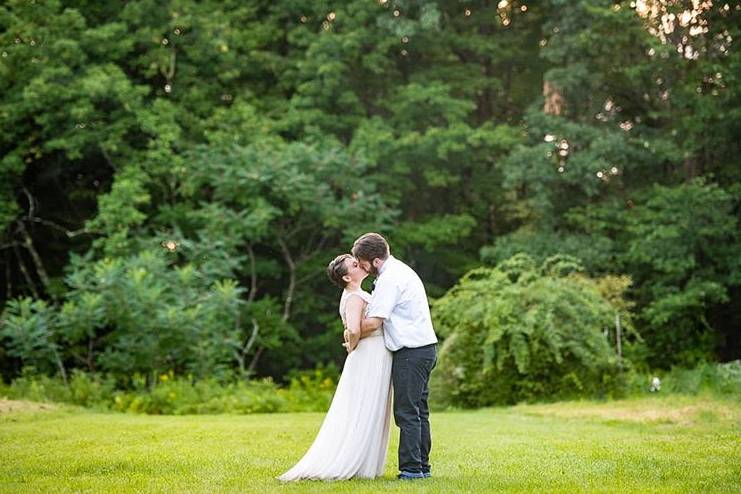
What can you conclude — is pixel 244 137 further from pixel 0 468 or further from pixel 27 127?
pixel 0 468

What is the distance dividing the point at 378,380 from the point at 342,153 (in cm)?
1628

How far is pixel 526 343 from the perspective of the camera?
16250 millimetres

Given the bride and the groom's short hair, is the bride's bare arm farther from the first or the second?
the groom's short hair

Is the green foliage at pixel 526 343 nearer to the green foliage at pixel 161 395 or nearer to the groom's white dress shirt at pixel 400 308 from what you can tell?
the green foliage at pixel 161 395

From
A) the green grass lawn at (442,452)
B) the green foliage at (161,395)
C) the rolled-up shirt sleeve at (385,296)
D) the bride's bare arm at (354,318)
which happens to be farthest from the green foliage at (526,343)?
the rolled-up shirt sleeve at (385,296)

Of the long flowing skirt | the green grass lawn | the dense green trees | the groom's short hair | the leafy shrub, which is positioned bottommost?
the leafy shrub

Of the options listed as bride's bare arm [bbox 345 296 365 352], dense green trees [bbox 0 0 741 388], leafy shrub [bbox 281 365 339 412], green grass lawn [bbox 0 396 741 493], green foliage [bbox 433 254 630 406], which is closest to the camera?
green grass lawn [bbox 0 396 741 493]

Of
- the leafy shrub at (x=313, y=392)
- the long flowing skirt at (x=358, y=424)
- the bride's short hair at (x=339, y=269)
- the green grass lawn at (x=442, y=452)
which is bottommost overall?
the leafy shrub at (x=313, y=392)

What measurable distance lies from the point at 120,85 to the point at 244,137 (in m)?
3.27

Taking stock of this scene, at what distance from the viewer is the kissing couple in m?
7.18

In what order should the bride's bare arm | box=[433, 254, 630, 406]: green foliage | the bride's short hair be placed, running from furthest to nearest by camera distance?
1. box=[433, 254, 630, 406]: green foliage
2. the bride's short hair
3. the bride's bare arm

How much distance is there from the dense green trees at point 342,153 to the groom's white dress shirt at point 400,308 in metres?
12.4

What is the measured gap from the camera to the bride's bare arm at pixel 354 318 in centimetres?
730

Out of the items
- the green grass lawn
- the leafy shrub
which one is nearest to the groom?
the green grass lawn
